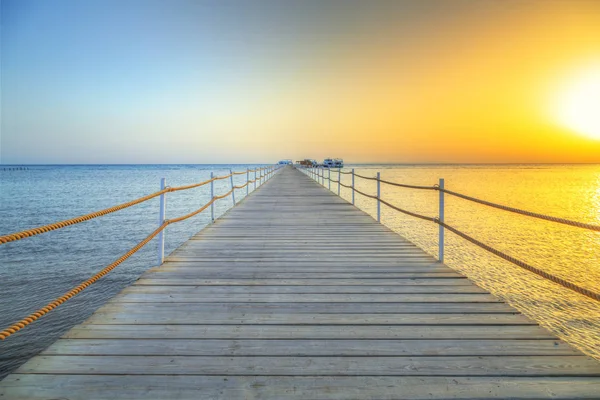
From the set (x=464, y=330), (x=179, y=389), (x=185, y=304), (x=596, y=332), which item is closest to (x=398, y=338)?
(x=464, y=330)

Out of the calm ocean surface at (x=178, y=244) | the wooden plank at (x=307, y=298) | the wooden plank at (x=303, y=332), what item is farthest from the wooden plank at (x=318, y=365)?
the calm ocean surface at (x=178, y=244)

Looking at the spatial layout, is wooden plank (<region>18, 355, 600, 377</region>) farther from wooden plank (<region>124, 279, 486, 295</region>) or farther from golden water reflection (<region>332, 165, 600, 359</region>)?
golden water reflection (<region>332, 165, 600, 359</region>)

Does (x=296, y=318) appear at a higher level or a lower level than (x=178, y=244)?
higher

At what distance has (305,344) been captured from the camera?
238 cm

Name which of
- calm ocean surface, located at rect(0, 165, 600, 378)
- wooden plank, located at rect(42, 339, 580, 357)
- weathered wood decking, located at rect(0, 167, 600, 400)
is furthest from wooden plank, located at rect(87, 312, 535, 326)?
calm ocean surface, located at rect(0, 165, 600, 378)

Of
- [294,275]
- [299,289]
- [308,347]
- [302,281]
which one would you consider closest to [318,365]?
[308,347]

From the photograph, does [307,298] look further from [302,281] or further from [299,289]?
[302,281]

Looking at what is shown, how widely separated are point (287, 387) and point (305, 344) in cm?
46

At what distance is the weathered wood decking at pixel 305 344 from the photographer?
76.0 inches

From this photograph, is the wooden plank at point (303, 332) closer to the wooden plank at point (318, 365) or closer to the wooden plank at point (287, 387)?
the wooden plank at point (318, 365)

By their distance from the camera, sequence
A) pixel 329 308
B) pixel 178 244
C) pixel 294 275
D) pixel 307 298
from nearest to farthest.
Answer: pixel 329 308, pixel 307 298, pixel 294 275, pixel 178 244

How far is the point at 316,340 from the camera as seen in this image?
244 cm

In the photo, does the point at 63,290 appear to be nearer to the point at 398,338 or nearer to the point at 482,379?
the point at 398,338

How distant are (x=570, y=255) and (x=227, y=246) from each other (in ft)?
28.1
